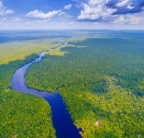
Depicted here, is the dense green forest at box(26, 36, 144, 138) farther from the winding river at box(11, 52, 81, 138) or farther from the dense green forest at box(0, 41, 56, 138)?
the dense green forest at box(0, 41, 56, 138)

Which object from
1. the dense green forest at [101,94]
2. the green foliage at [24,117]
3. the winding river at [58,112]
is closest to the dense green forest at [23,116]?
the green foliage at [24,117]

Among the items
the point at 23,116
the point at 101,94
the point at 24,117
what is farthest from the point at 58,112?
the point at 101,94

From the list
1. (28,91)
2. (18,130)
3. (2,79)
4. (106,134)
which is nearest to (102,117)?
(106,134)

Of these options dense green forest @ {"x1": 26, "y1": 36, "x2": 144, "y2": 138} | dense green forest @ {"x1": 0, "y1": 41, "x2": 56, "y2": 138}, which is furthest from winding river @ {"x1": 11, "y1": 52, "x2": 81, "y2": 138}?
dense green forest @ {"x1": 0, "y1": 41, "x2": 56, "y2": 138}

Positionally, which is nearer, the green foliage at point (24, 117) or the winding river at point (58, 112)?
the green foliage at point (24, 117)

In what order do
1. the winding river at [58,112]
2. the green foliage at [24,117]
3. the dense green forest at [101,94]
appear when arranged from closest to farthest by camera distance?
the green foliage at [24,117] → the winding river at [58,112] → the dense green forest at [101,94]

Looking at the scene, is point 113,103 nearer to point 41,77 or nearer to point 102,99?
point 102,99

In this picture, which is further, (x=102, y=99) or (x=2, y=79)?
(x=2, y=79)

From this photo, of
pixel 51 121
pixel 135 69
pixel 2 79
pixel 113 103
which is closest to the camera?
pixel 51 121

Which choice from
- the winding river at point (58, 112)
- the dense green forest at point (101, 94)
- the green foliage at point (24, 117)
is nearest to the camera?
the green foliage at point (24, 117)

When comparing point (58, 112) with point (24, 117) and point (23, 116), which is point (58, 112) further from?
point (23, 116)

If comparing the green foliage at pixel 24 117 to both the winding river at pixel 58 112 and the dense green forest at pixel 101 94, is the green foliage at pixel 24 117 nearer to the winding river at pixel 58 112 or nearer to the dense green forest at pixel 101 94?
the winding river at pixel 58 112
